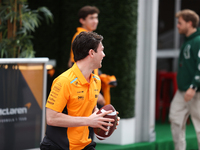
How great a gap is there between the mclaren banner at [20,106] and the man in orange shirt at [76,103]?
4.56 ft

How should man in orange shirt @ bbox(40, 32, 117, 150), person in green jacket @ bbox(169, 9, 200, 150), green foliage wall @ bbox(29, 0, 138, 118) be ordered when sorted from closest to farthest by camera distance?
man in orange shirt @ bbox(40, 32, 117, 150) → person in green jacket @ bbox(169, 9, 200, 150) → green foliage wall @ bbox(29, 0, 138, 118)

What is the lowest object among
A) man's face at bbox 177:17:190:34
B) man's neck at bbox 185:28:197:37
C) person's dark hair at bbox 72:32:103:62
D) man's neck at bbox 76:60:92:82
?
man's neck at bbox 76:60:92:82

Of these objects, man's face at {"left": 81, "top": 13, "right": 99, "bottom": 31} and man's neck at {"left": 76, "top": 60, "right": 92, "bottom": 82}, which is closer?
man's neck at {"left": 76, "top": 60, "right": 92, "bottom": 82}

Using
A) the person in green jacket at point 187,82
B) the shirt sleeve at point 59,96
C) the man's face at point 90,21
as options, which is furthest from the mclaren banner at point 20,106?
the person in green jacket at point 187,82

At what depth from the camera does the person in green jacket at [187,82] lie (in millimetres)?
5352

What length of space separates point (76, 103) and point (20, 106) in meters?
1.61

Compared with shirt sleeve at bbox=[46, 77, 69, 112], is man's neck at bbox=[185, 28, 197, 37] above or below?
above

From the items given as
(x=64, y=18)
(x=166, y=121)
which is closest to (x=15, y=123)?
(x=64, y=18)

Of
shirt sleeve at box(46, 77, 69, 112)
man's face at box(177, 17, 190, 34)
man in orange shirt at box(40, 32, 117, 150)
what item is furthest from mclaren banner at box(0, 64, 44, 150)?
man's face at box(177, 17, 190, 34)

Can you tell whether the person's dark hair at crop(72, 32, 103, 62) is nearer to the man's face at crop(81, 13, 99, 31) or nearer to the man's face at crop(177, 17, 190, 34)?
the man's face at crop(81, 13, 99, 31)

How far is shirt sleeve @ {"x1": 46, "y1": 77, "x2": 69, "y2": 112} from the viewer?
2.80 metres

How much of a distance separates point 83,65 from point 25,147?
1.87 m

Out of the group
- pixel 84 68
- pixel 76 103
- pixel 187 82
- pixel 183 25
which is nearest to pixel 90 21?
pixel 183 25

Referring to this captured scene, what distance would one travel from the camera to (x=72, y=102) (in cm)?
290
